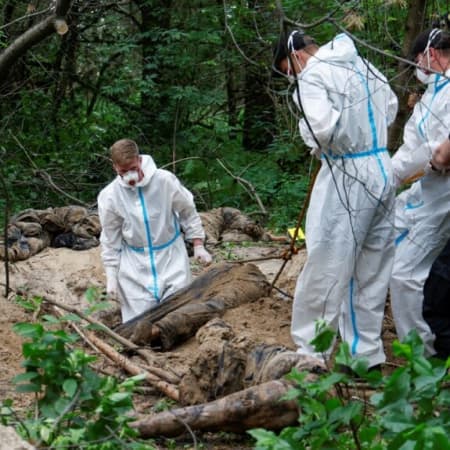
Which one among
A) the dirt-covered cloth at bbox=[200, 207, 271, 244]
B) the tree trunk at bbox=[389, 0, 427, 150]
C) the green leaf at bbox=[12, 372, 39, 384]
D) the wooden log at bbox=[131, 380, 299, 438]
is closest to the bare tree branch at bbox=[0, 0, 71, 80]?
the tree trunk at bbox=[389, 0, 427, 150]

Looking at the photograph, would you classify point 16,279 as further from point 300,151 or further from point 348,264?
point 300,151

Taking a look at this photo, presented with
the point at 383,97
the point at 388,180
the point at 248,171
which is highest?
the point at 383,97

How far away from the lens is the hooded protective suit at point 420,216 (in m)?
5.86

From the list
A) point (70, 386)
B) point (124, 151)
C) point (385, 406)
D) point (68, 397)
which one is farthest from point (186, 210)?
point (385, 406)

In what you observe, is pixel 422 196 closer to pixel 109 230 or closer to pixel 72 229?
pixel 109 230

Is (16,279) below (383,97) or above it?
below

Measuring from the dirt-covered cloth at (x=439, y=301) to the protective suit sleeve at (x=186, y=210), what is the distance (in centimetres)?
225

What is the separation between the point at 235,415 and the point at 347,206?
1486mm

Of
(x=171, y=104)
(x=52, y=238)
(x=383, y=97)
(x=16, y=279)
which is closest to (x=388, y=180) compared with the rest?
(x=383, y=97)

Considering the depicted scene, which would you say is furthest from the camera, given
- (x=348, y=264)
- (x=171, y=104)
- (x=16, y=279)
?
(x=171, y=104)

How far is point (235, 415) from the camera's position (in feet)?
14.9

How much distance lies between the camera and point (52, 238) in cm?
1036

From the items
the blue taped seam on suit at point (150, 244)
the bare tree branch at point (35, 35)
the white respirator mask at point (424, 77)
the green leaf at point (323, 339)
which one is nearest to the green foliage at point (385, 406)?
the green leaf at point (323, 339)

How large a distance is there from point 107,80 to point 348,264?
410 inches
